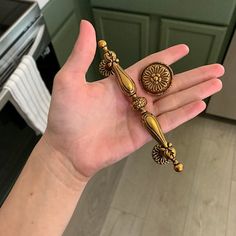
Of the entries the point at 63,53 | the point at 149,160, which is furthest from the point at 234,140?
the point at 63,53

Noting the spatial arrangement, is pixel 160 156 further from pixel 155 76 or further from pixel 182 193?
pixel 182 193

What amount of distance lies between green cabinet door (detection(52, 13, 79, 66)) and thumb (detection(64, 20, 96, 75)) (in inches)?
16.4

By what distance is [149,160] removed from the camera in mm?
1254

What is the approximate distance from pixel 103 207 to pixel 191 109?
649mm

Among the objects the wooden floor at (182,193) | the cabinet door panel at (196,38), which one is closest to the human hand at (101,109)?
the cabinet door panel at (196,38)

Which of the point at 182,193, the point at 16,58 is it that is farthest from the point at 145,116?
the point at 182,193

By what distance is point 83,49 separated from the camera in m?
0.58

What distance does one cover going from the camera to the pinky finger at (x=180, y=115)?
68 centimetres

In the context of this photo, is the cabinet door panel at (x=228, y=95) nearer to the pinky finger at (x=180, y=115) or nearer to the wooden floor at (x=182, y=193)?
the wooden floor at (x=182, y=193)

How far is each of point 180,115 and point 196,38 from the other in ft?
1.54

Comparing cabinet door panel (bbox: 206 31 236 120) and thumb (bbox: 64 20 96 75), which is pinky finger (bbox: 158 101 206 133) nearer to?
thumb (bbox: 64 20 96 75)

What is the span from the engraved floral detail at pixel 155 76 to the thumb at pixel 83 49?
19 centimetres

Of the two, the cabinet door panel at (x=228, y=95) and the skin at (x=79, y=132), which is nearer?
the skin at (x=79, y=132)

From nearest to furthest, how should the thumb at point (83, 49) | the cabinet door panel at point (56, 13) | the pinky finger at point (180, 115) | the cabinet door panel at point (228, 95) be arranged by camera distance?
1. the thumb at point (83, 49)
2. the pinky finger at point (180, 115)
3. the cabinet door panel at point (56, 13)
4. the cabinet door panel at point (228, 95)
